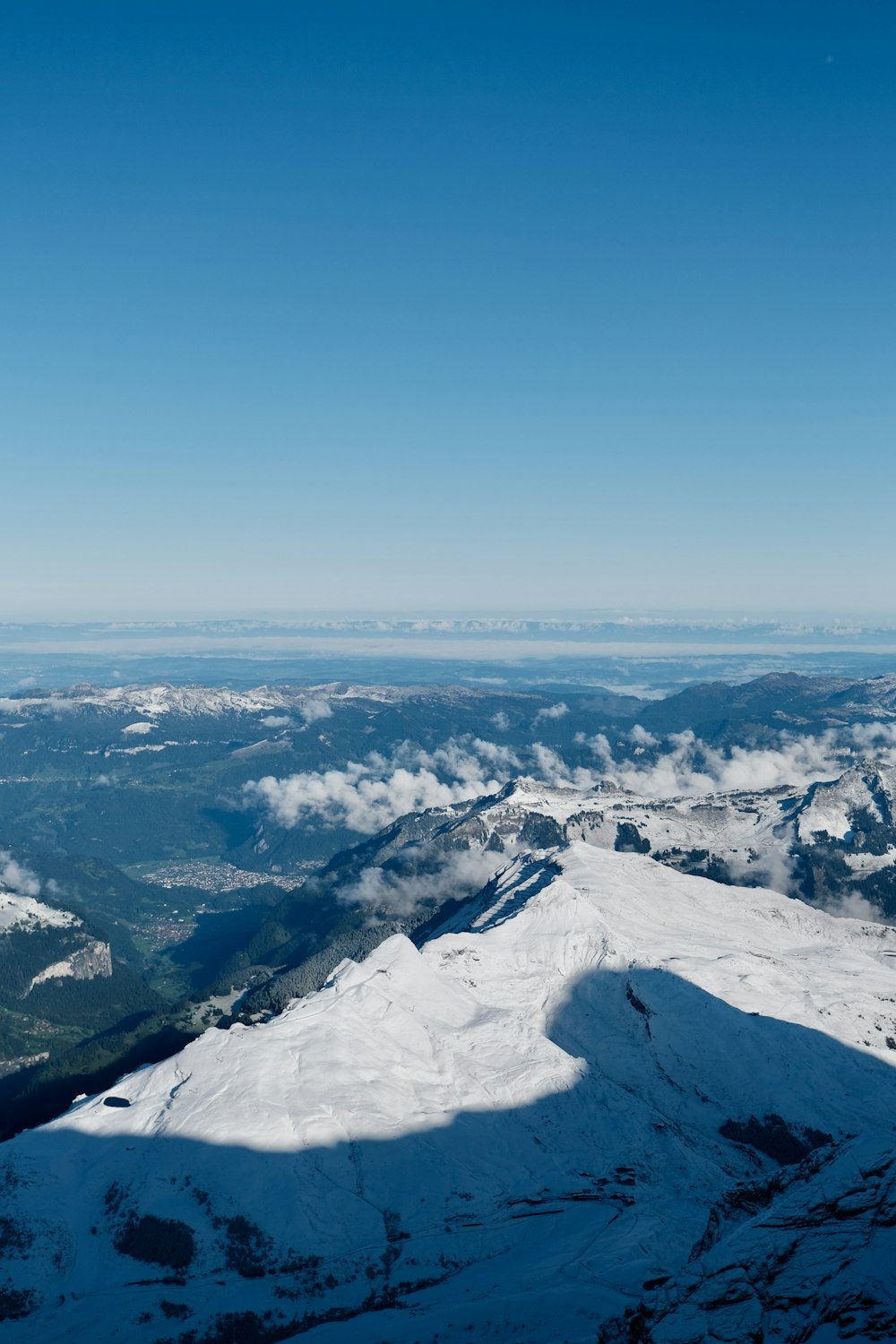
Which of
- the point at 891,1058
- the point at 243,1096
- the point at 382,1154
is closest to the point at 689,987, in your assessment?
the point at 891,1058

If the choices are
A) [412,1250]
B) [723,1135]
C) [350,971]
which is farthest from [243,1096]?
[723,1135]

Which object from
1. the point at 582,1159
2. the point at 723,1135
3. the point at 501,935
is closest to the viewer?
the point at 582,1159

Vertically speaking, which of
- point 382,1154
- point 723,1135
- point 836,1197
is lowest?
point 723,1135

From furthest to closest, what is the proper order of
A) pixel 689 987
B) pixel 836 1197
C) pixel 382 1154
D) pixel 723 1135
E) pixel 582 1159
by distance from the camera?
pixel 689 987 < pixel 723 1135 < pixel 582 1159 < pixel 382 1154 < pixel 836 1197

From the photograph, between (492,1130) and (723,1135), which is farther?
(723,1135)

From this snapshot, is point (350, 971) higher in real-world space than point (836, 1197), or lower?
lower

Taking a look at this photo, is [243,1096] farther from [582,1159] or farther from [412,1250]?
[582,1159]

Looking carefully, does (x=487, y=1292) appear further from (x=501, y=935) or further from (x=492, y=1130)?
(x=501, y=935)
